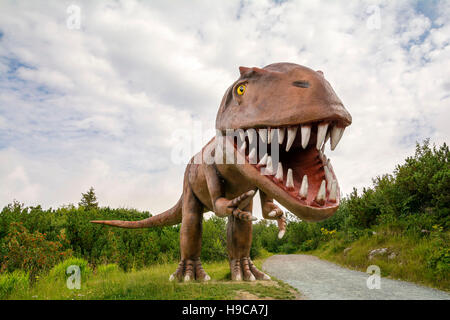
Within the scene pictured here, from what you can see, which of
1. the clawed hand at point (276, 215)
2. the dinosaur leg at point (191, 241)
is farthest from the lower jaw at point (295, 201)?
the dinosaur leg at point (191, 241)

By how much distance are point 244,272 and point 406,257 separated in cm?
422

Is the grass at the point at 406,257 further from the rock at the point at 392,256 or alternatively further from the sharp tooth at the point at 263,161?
the sharp tooth at the point at 263,161

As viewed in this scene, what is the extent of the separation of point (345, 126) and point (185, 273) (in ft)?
9.24

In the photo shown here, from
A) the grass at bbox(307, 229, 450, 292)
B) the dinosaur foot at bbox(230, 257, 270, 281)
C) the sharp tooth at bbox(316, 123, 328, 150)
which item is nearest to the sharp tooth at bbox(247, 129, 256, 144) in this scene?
the sharp tooth at bbox(316, 123, 328, 150)

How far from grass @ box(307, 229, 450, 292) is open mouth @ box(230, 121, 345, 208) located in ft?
12.5

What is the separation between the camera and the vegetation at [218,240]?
555cm

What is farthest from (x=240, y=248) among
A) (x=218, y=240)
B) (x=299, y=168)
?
(x=218, y=240)

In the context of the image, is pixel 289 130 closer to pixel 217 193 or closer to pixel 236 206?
pixel 236 206

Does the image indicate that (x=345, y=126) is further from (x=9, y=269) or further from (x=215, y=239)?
(x=215, y=239)

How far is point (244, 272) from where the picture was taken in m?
3.98

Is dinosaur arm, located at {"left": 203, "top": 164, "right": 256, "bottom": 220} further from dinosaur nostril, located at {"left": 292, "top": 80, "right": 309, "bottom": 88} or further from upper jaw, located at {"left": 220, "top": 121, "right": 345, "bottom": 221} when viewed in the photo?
dinosaur nostril, located at {"left": 292, "top": 80, "right": 309, "bottom": 88}

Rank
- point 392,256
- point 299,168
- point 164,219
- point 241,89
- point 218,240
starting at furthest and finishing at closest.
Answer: point 218,240 → point 392,256 → point 164,219 → point 241,89 → point 299,168

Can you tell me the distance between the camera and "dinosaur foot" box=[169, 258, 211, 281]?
3.90 m

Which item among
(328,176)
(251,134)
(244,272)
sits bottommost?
(244,272)
